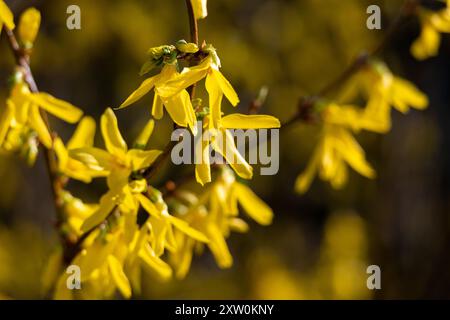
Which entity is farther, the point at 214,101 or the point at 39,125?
the point at 39,125

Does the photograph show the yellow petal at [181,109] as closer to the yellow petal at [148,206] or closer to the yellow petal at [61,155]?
the yellow petal at [148,206]

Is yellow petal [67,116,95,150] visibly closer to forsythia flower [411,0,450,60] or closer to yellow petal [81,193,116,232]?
yellow petal [81,193,116,232]

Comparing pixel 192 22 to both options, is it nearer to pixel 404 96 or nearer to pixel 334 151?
pixel 334 151

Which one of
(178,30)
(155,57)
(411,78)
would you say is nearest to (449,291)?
(411,78)

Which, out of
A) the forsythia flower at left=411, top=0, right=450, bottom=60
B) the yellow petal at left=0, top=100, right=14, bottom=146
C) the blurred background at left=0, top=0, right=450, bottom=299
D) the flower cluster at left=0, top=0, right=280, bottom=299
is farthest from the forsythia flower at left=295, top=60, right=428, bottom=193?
the blurred background at left=0, top=0, right=450, bottom=299

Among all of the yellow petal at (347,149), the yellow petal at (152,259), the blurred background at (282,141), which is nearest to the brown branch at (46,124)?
the yellow petal at (152,259)

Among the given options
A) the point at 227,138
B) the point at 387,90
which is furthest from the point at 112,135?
the point at 387,90
